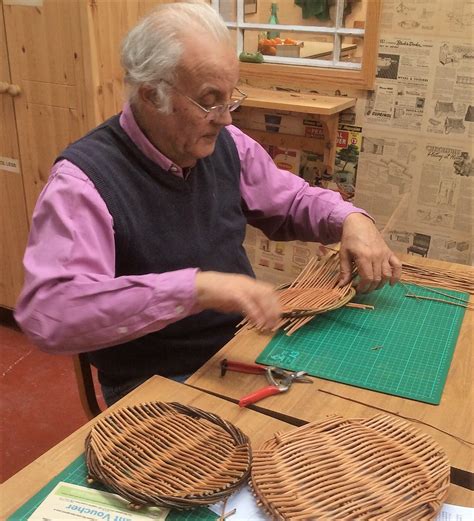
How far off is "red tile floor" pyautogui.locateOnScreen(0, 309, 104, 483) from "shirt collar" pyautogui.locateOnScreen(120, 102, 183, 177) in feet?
3.64

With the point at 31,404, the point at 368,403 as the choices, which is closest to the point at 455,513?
the point at 368,403

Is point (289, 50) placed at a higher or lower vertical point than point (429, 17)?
lower

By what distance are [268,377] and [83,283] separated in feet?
1.31

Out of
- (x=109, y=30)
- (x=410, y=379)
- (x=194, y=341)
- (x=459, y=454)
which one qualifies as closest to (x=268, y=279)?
(x=109, y=30)

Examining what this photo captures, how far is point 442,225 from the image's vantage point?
261cm

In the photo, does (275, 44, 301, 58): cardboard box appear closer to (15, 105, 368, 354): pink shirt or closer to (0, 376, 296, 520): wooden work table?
(15, 105, 368, 354): pink shirt

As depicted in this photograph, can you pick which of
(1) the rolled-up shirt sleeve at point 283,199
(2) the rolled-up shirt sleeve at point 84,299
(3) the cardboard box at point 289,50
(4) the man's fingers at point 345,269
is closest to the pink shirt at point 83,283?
(2) the rolled-up shirt sleeve at point 84,299

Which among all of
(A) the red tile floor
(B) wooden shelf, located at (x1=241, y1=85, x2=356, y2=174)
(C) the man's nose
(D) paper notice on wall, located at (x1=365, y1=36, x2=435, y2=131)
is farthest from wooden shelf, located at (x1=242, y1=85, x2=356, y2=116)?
(A) the red tile floor

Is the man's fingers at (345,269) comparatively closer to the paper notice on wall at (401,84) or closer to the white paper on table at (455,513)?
the white paper on table at (455,513)

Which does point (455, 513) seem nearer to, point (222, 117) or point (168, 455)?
point (168, 455)

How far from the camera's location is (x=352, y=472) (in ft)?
2.94

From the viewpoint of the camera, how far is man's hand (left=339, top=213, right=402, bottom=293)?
1470mm

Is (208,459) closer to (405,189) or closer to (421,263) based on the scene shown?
(421,263)

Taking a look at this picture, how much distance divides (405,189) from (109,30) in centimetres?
140
